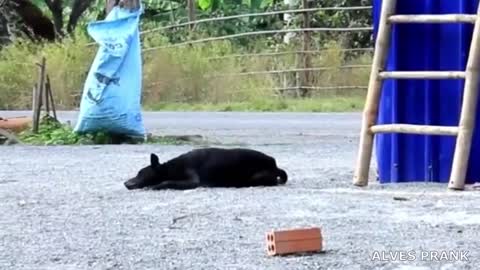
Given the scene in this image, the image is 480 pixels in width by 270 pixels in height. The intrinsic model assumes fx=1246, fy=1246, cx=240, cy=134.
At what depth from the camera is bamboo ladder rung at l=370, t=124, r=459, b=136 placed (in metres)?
7.29

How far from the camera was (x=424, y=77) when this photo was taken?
7.38 m

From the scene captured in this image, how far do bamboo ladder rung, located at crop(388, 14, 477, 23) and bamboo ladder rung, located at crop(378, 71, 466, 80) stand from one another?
1.00 ft

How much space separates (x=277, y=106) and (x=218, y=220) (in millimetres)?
13592

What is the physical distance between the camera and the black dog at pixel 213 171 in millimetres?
7523

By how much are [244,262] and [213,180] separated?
269cm

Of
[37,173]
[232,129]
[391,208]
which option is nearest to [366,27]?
[232,129]

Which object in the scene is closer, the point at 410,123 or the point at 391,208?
the point at 391,208

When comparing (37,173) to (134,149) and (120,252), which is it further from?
(120,252)

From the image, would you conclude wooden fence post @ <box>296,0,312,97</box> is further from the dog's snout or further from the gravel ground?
the dog's snout

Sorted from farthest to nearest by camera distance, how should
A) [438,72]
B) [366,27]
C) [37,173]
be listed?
[366,27] < [37,173] < [438,72]

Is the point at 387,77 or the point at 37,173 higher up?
the point at 387,77

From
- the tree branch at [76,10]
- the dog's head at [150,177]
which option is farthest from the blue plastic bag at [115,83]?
the tree branch at [76,10]

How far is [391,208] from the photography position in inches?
253

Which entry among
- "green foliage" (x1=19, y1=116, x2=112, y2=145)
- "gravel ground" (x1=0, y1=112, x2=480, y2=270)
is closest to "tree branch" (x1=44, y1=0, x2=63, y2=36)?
"green foliage" (x1=19, y1=116, x2=112, y2=145)
